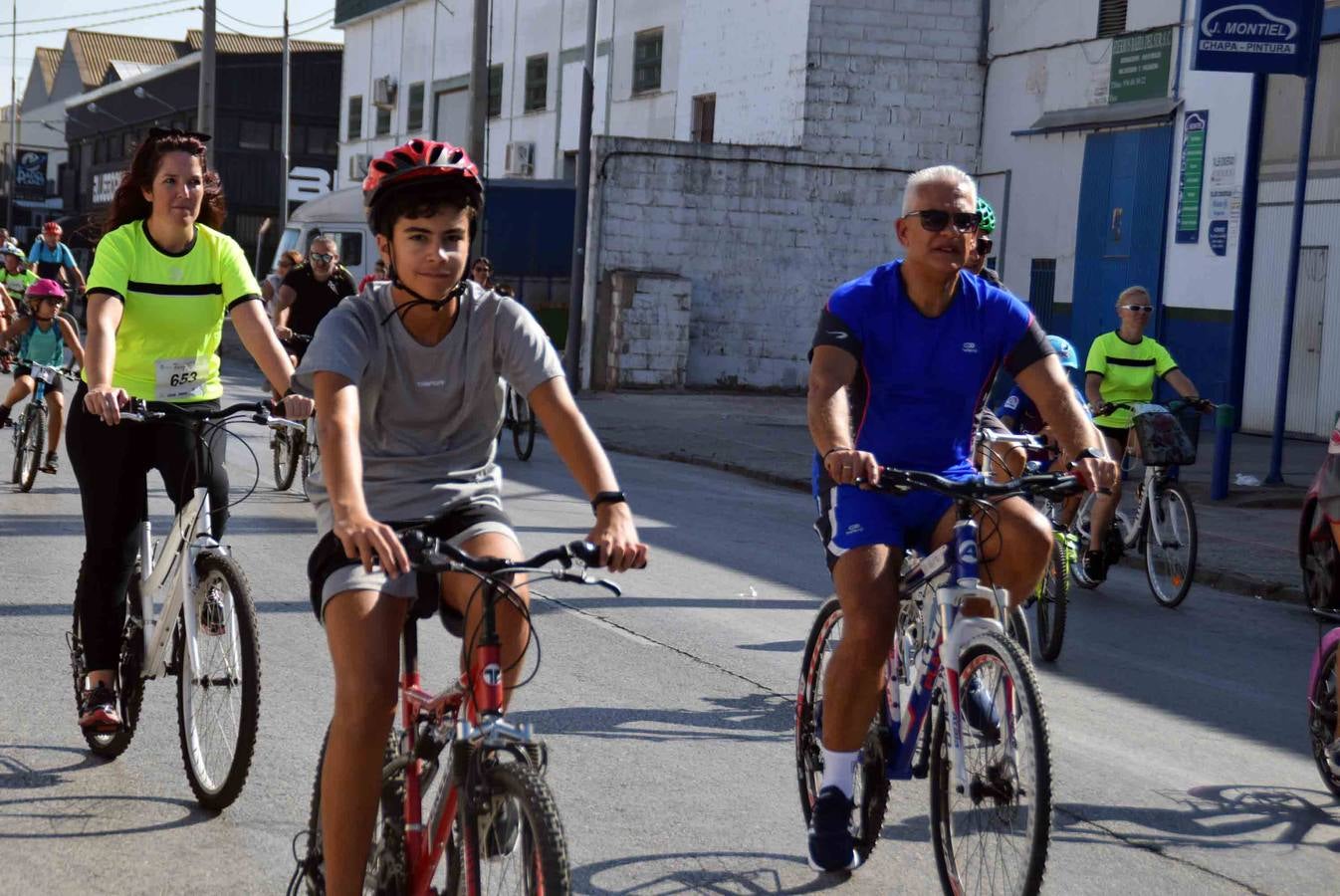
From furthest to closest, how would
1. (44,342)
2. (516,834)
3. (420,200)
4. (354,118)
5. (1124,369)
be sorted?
(354,118)
(44,342)
(1124,369)
(420,200)
(516,834)

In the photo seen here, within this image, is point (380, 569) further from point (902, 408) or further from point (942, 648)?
point (902, 408)

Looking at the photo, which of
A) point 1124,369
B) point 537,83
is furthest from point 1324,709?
point 537,83

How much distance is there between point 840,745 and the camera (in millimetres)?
4746

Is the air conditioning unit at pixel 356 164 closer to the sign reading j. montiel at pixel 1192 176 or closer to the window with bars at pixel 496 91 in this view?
the window with bars at pixel 496 91

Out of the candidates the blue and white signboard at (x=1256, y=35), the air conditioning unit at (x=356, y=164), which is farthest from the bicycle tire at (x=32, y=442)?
the air conditioning unit at (x=356, y=164)

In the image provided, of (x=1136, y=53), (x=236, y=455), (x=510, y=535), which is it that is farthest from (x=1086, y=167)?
(x=510, y=535)

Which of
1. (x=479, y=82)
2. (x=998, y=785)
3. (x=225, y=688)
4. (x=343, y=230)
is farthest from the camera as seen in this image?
(x=343, y=230)

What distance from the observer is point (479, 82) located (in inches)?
938

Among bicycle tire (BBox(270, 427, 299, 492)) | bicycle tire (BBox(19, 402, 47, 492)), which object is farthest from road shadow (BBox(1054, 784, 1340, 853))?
bicycle tire (BBox(19, 402, 47, 492))

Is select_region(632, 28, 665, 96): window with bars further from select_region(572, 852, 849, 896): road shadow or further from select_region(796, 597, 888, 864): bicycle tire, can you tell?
select_region(572, 852, 849, 896): road shadow

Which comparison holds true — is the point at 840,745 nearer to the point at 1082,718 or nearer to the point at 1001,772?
the point at 1001,772

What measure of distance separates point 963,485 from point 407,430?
1374mm

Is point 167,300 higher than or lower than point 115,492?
higher

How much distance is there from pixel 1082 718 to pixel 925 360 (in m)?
2.97
